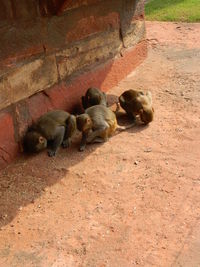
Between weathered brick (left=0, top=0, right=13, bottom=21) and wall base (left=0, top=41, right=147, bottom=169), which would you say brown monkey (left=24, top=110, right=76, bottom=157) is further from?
weathered brick (left=0, top=0, right=13, bottom=21)

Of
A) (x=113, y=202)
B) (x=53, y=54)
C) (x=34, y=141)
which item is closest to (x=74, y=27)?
(x=53, y=54)

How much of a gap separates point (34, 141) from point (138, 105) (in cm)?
146

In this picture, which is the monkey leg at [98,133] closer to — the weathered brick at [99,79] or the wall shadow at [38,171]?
the wall shadow at [38,171]

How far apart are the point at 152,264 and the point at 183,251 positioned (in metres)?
0.29

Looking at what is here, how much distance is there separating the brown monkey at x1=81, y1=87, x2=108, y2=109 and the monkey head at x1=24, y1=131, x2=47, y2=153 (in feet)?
3.25

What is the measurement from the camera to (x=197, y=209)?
4.10 metres

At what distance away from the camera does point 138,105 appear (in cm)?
576

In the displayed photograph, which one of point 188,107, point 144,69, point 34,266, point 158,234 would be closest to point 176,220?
point 158,234

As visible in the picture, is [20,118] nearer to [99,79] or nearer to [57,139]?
[57,139]

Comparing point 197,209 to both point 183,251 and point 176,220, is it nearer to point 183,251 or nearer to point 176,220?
point 176,220

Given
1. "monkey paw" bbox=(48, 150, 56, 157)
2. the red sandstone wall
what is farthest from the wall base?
"monkey paw" bbox=(48, 150, 56, 157)

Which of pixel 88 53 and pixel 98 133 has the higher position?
pixel 88 53

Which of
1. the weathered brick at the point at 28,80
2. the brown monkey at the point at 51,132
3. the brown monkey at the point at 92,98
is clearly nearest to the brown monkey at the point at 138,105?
the brown monkey at the point at 92,98

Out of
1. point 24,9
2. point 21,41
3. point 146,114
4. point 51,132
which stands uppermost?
point 24,9
